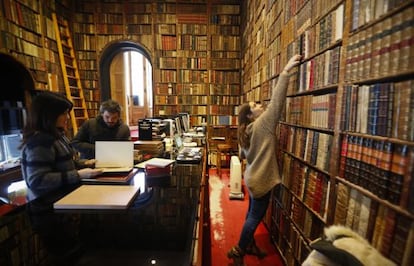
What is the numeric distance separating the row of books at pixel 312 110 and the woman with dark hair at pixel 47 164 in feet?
4.29

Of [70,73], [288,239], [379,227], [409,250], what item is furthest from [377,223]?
[70,73]

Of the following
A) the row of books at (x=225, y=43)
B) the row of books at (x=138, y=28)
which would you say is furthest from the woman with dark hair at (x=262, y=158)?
the row of books at (x=138, y=28)

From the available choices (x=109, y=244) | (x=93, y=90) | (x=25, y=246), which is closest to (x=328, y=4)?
(x=109, y=244)

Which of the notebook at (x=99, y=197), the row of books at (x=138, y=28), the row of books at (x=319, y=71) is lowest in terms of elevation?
the notebook at (x=99, y=197)

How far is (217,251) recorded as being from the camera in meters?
1.99

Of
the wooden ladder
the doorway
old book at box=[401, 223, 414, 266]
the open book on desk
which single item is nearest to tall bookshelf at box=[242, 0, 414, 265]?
old book at box=[401, 223, 414, 266]

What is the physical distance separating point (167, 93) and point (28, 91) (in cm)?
239

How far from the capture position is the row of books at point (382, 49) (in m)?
0.76

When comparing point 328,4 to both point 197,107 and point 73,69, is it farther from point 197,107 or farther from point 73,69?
point 73,69

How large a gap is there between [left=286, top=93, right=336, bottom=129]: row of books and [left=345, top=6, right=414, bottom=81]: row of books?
21 cm

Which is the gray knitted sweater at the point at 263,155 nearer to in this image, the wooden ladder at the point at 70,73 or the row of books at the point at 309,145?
the row of books at the point at 309,145

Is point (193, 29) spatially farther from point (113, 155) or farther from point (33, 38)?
point (113, 155)

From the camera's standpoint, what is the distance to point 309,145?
1459mm

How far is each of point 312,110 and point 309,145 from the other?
231 mm
